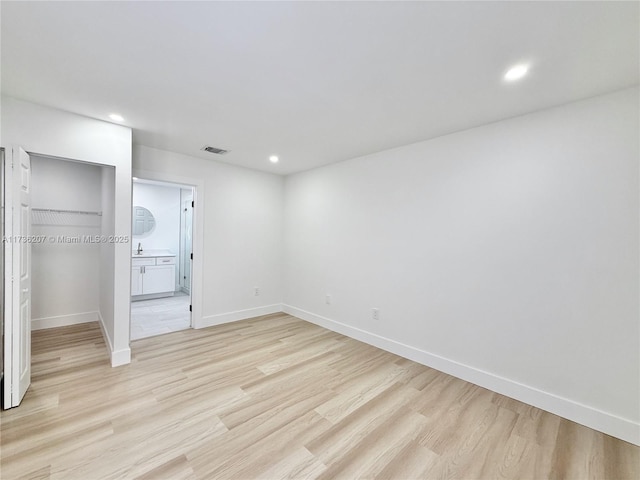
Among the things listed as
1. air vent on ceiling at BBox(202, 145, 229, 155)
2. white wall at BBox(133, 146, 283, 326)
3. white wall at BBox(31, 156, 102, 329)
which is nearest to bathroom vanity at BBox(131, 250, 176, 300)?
white wall at BBox(31, 156, 102, 329)

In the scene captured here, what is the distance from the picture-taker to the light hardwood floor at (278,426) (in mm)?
1639

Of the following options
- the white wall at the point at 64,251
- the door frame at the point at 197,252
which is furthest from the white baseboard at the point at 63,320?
the door frame at the point at 197,252

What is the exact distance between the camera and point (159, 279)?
573cm

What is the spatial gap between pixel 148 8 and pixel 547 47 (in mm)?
2206

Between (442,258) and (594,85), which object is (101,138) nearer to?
(442,258)

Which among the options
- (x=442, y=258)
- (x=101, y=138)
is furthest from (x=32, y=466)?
(x=442, y=258)

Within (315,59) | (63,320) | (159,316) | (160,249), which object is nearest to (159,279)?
(160,249)

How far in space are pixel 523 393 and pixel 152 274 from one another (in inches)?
245

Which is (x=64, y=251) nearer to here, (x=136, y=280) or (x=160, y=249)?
(x=136, y=280)

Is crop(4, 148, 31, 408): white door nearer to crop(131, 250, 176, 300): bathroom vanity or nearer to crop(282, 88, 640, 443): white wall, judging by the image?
crop(282, 88, 640, 443): white wall

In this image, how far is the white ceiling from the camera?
4.56 ft

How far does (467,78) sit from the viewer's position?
1907mm

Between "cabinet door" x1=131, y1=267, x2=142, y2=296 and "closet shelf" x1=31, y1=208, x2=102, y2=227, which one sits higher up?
"closet shelf" x1=31, y1=208, x2=102, y2=227

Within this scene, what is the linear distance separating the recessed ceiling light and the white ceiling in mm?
52
